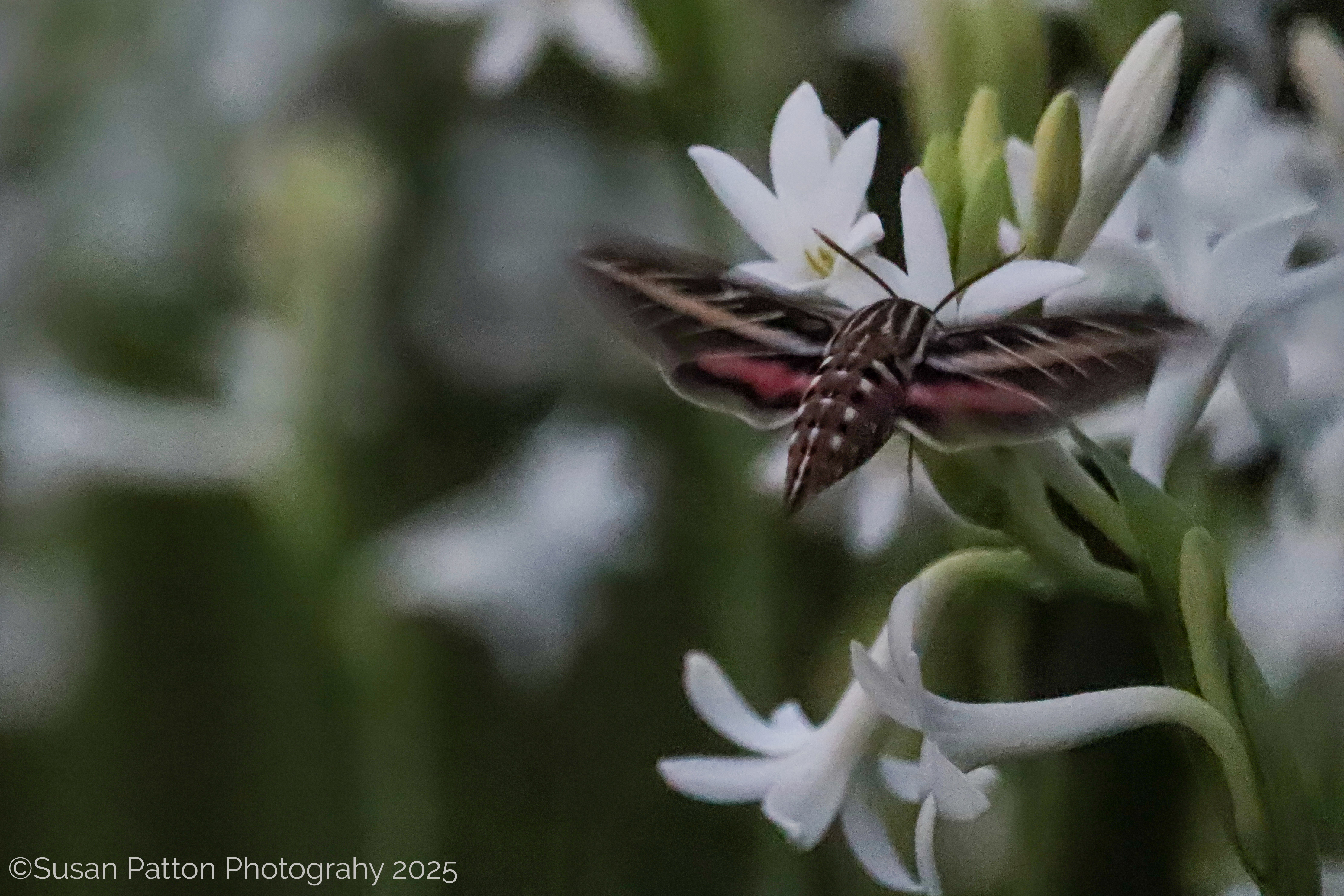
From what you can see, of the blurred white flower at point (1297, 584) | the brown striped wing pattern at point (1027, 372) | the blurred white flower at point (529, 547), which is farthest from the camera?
the blurred white flower at point (529, 547)

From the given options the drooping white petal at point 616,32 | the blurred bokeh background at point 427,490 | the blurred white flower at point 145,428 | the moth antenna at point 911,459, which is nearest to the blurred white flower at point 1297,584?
the blurred bokeh background at point 427,490

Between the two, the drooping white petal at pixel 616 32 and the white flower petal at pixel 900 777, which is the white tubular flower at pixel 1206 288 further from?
the drooping white petal at pixel 616 32

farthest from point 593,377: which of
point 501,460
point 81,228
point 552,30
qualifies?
point 81,228

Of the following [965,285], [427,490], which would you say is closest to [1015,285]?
[965,285]

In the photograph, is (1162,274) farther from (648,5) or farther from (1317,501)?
(648,5)

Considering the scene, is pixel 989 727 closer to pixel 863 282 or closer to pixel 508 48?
pixel 863 282

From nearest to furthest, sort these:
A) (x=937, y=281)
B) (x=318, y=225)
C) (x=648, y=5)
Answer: (x=937, y=281) → (x=648, y=5) → (x=318, y=225)
